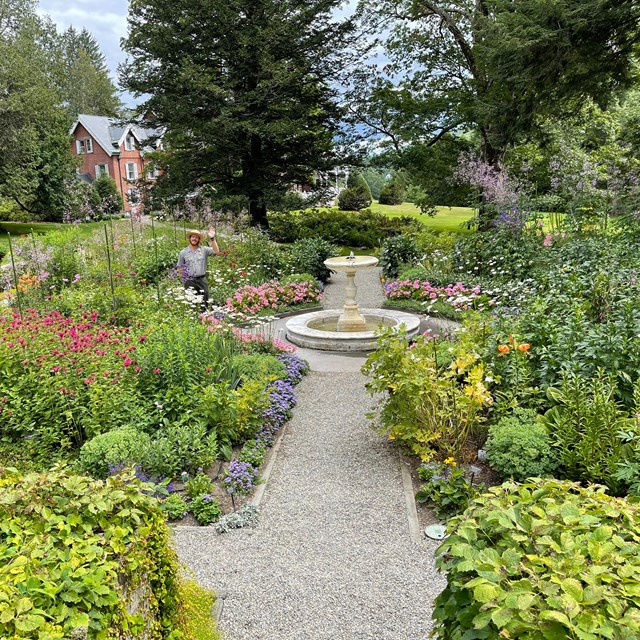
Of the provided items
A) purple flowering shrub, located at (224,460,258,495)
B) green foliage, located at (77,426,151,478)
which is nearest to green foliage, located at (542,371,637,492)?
purple flowering shrub, located at (224,460,258,495)

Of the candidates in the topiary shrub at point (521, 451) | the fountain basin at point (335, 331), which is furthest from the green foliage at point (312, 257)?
the topiary shrub at point (521, 451)

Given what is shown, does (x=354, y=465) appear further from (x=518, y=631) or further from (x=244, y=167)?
(x=244, y=167)

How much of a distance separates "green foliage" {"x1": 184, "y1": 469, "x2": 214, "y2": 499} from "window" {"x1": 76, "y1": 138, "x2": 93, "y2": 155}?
41.0 m

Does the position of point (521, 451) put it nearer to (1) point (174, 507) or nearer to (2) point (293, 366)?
(1) point (174, 507)

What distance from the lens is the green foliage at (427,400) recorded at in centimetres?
457

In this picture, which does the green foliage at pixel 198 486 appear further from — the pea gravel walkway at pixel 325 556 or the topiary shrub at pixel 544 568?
the topiary shrub at pixel 544 568

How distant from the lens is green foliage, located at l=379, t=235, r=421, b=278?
13.4 m

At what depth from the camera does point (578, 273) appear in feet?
24.2

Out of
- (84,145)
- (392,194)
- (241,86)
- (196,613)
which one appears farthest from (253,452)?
(84,145)

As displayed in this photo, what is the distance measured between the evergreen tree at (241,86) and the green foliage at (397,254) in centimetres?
529

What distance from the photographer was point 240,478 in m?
4.40

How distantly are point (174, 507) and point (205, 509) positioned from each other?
23 centimetres

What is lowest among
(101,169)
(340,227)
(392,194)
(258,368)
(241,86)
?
(258,368)

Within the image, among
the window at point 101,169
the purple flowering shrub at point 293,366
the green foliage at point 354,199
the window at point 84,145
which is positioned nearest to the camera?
the purple flowering shrub at point 293,366
